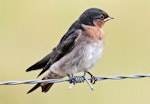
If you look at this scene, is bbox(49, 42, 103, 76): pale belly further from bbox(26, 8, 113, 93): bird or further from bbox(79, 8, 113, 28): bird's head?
bbox(79, 8, 113, 28): bird's head

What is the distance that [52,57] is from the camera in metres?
7.47

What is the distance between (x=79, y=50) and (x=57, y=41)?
3.66 metres

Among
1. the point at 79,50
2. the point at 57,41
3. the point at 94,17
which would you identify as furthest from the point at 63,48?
the point at 57,41

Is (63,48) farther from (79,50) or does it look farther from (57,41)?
(57,41)

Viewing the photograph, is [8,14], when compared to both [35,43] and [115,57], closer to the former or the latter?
[35,43]

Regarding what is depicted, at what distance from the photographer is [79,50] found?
725 cm

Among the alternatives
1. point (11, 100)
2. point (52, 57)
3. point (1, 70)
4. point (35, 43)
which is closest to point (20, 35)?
point (35, 43)

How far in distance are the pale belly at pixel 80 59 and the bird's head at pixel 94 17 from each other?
22 cm

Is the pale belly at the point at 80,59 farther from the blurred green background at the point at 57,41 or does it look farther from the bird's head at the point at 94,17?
the blurred green background at the point at 57,41

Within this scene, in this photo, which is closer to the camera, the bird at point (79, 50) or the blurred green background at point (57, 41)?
the bird at point (79, 50)

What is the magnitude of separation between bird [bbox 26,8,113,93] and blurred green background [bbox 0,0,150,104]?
1.88 meters

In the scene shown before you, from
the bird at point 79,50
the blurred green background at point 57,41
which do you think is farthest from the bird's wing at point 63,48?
the blurred green background at point 57,41

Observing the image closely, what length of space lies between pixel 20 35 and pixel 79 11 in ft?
4.02

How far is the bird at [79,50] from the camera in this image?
23.7 ft
